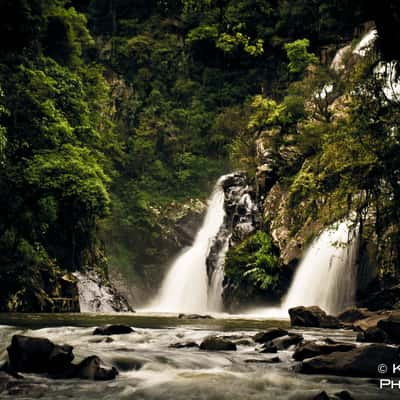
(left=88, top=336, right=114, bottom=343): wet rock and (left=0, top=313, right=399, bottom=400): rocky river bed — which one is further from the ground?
(left=88, top=336, right=114, bottom=343): wet rock

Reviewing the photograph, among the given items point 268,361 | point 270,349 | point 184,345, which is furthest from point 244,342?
point 268,361

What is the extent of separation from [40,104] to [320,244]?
13256 millimetres

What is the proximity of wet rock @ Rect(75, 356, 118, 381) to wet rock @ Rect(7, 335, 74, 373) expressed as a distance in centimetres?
26

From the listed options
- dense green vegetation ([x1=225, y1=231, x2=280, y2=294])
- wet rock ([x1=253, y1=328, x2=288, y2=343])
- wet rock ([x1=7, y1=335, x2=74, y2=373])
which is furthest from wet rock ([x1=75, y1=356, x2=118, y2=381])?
dense green vegetation ([x1=225, y1=231, x2=280, y2=294])

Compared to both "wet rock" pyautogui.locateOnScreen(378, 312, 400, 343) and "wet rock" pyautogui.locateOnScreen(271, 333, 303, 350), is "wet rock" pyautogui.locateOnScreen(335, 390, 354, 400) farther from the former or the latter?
"wet rock" pyautogui.locateOnScreen(378, 312, 400, 343)

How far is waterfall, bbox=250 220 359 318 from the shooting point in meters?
20.7

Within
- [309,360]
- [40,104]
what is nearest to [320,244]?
[40,104]

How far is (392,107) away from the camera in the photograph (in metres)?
12.2

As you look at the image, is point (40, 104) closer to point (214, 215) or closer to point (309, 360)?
point (214, 215)

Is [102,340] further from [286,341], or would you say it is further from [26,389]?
[26,389]

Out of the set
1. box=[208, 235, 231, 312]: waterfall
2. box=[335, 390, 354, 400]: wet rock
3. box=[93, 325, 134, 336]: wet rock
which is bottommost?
box=[335, 390, 354, 400]: wet rock

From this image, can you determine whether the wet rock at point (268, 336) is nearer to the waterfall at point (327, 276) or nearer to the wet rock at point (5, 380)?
the wet rock at point (5, 380)

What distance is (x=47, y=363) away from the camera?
8.00 m

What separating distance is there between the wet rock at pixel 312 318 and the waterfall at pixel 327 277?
4.67 m
